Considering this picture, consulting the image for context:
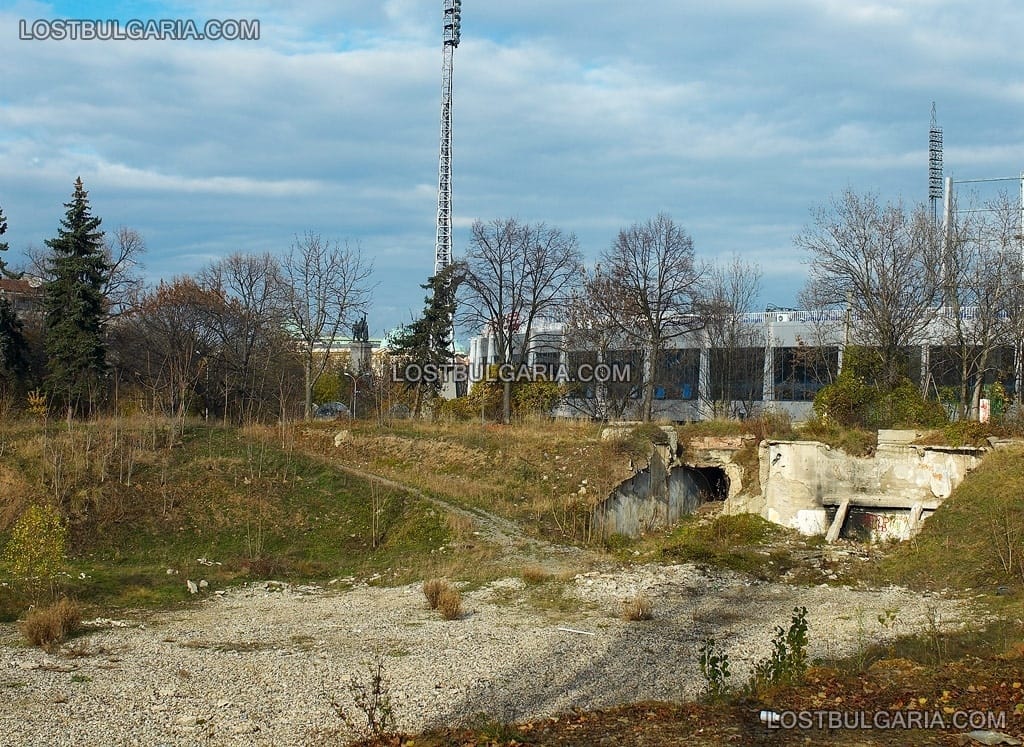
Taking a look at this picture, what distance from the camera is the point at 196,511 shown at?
77.5 ft

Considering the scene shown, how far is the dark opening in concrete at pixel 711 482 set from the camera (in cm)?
3025

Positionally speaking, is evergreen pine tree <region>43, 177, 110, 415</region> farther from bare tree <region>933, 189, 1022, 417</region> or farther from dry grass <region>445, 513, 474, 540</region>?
bare tree <region>933, 189, 1022, 417</region>

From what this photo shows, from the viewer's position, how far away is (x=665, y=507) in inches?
1114

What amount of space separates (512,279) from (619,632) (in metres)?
28.0

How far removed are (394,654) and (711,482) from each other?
19.3m

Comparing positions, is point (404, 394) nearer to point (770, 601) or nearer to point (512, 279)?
point (512, 279)

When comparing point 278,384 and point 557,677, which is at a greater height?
point 278,384

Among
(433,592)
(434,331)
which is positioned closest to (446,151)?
(434,331)

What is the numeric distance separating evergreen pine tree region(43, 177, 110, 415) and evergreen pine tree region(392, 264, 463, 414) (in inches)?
520

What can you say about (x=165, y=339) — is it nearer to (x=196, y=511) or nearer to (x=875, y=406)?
(x=196, y=511)

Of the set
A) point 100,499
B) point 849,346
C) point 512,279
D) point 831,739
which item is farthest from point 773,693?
point 512,279

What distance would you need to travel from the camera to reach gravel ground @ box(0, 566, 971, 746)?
33.6 feet

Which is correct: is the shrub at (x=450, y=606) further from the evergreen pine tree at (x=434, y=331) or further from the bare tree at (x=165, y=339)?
the evergreen pine tree at (x=434, y=331)

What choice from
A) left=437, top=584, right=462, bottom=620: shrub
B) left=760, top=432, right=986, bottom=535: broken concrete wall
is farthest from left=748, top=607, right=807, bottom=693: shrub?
left=760, top=432, right=986, bottom=535: broken concrete wall
